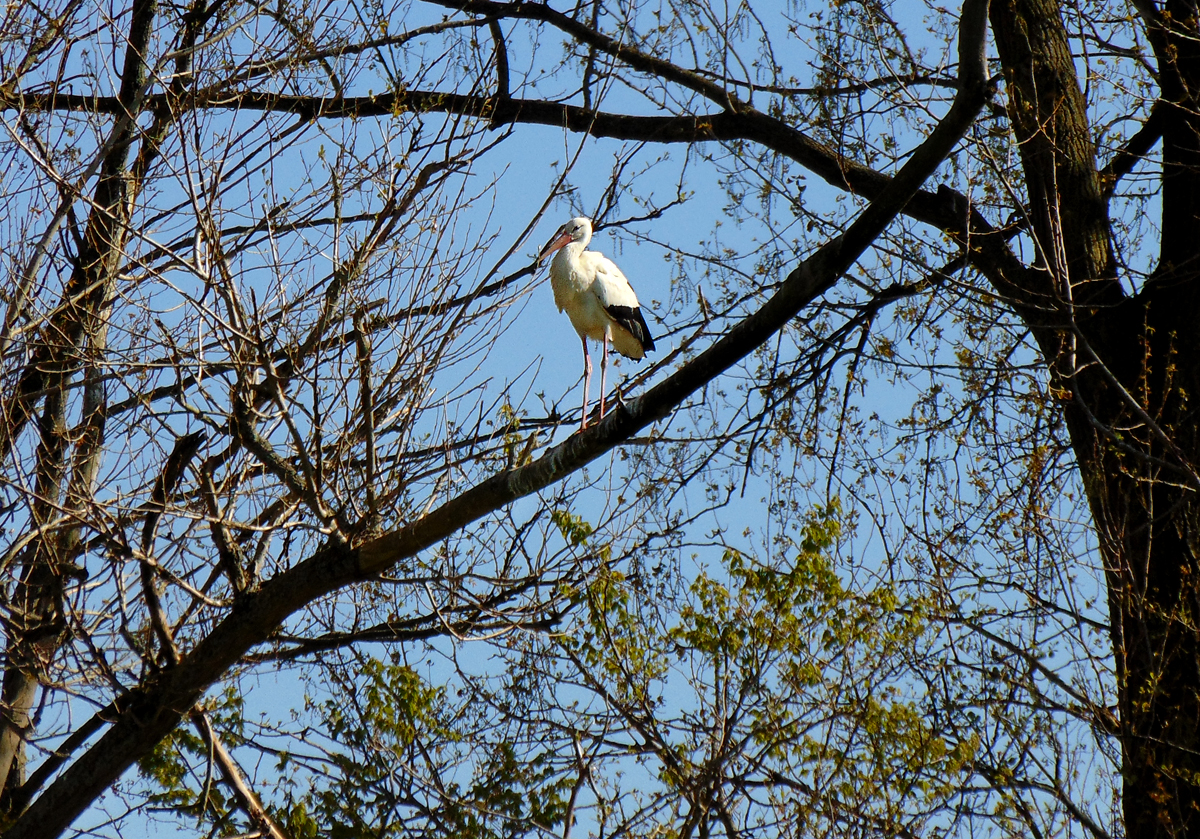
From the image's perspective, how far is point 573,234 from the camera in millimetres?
8094

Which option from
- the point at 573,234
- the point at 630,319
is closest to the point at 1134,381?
the point at 630,319

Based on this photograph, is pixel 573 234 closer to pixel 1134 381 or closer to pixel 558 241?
pixel 558 241

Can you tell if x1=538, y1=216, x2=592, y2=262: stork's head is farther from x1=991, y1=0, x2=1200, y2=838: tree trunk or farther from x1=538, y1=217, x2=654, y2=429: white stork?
x1=991, y1=0, x2=1200, y2=838: tree trunk

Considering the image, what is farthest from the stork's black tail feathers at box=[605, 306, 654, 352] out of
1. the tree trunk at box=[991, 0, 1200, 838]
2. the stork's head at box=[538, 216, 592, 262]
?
the tree trunk at box=[991, 0, 1200, 838]

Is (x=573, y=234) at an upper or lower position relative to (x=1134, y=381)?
lower

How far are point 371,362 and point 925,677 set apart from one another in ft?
11.6

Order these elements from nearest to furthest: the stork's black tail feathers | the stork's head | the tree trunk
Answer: the tree trunk, the stork's black tail feathers, the stork's head

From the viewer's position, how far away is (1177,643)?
245 inches

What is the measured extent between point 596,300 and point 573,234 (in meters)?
0.67

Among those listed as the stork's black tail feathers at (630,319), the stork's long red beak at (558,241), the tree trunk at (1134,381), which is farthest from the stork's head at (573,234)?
the tree trunk at (1134,381)

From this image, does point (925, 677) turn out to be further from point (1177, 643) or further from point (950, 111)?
point (950, 111)

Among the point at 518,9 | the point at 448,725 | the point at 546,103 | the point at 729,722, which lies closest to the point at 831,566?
the point at 729,722

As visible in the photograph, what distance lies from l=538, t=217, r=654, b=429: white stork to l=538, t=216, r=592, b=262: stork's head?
0.02 metres

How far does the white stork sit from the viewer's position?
7590mm
